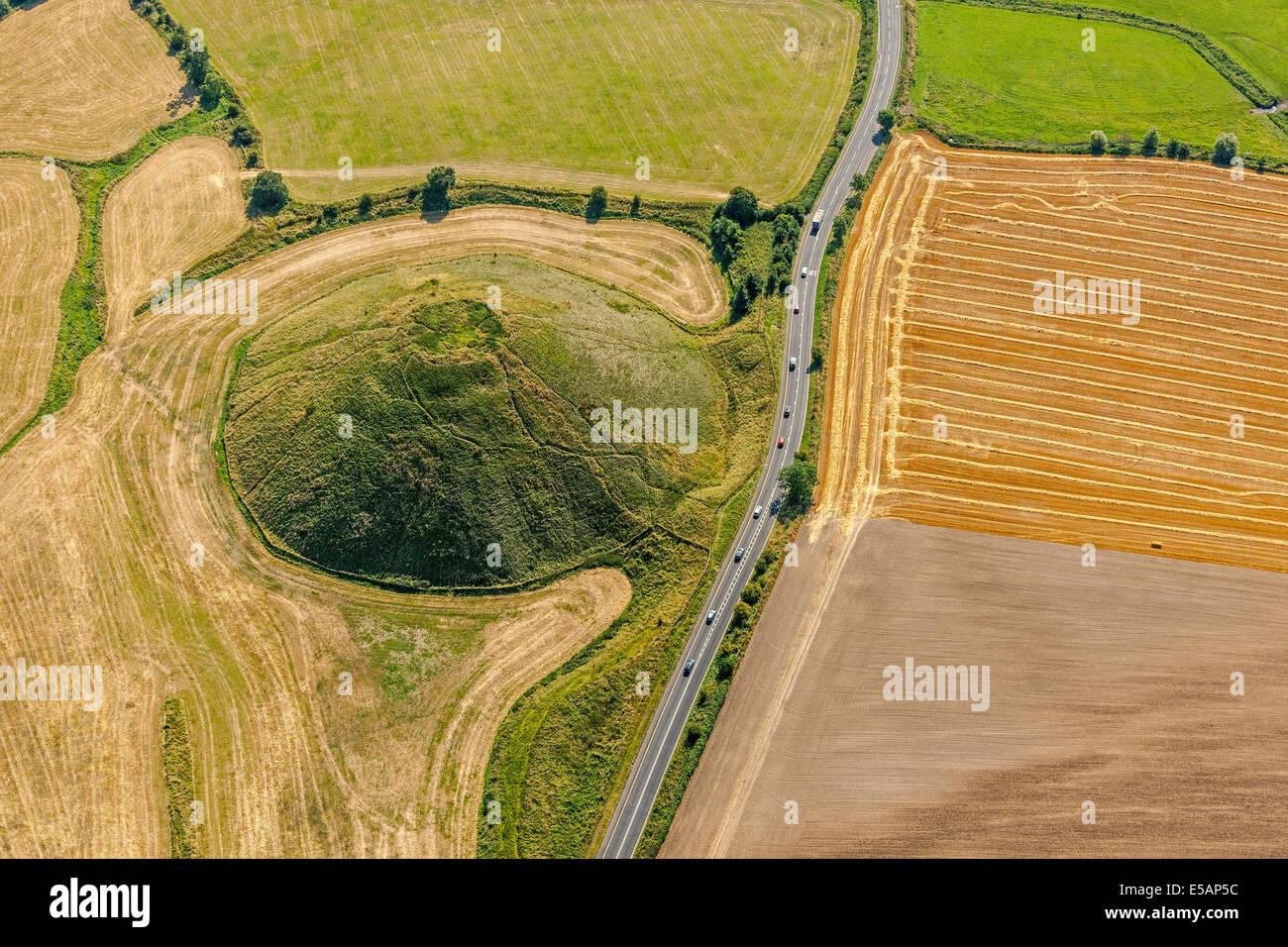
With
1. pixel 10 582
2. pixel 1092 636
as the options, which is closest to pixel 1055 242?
pixel 1092 636

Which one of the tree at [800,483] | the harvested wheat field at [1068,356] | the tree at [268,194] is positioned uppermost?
the tree at [268,194]

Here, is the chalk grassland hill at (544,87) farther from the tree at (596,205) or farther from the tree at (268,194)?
the tree at (596,205)

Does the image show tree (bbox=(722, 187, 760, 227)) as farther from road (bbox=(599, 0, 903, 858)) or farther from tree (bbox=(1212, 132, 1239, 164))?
tree (bbox=(1212, 132, 1239, 164))

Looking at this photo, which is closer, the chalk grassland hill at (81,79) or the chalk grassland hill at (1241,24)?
the chalk grassland hill at (81,79)

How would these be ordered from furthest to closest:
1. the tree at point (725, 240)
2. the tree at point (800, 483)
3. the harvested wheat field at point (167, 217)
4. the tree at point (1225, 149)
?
the tree at point (1225, 149), the tree at point (725, 240), the harvested wheat field at point (167, 217), the tree at point (800, 483)

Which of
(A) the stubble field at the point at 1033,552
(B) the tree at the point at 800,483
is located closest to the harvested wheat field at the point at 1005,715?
(A) the stubble field at the point at 1033,552

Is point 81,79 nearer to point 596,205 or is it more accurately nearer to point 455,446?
point 596,205

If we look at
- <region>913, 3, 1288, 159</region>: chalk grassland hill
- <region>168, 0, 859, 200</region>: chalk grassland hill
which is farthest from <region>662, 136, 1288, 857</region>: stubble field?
<region>168, 0, 859, 200</region>: chalk grassland hill
